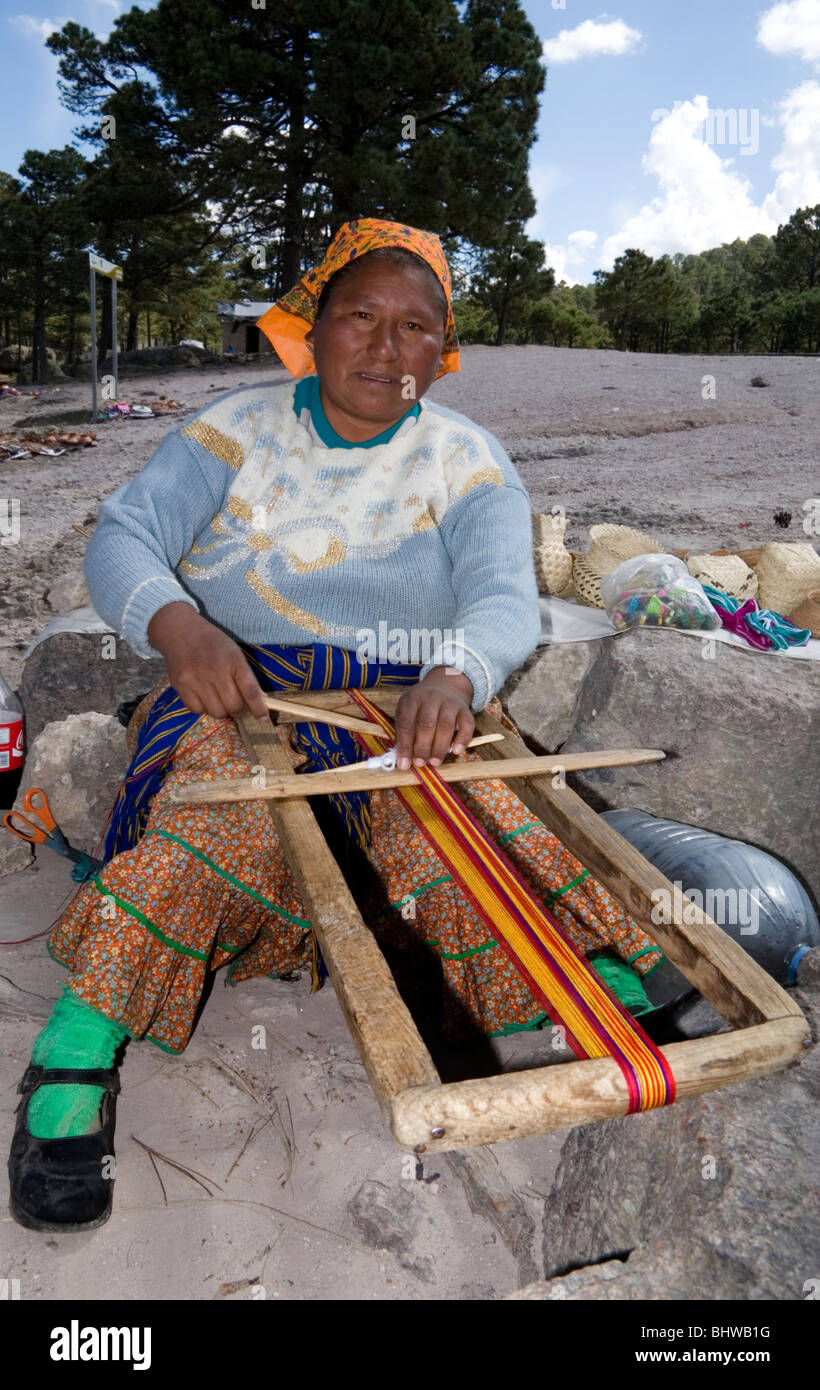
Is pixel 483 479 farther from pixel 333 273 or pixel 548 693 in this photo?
pixel 548 693

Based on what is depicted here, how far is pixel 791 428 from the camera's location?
31.3 ft

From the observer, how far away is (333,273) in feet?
7.11

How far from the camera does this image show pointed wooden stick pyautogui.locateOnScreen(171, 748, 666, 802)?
1.62 metres

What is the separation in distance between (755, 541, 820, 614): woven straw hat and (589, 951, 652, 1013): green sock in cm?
230

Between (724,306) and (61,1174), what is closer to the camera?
(61,1174)

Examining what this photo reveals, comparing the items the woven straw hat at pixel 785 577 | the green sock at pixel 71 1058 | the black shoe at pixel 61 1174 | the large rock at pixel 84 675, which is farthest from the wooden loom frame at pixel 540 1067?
the woven straw hat at pixel 785 577

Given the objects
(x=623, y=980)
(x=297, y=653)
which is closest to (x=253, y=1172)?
(x=623, y=980)

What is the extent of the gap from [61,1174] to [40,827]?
1.38 meters

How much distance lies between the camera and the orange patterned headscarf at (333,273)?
83.4 inches

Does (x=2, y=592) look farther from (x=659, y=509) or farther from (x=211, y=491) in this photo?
(x=659, y=509)

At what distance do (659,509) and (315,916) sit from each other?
5381mm

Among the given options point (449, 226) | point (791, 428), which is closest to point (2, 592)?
point (791, 428)

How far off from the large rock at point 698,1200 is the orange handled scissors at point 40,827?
1.62 m

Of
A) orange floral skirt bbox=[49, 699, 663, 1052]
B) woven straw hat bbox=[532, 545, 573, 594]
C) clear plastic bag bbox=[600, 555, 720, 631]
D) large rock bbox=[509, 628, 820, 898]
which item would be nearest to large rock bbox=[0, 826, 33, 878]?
orange floral skirt bbox=[49, 699, 663, 1052]
